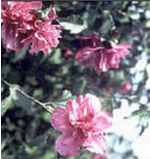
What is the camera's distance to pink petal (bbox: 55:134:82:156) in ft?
4.77

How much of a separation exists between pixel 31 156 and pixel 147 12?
74cm

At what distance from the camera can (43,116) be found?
294 centimetres

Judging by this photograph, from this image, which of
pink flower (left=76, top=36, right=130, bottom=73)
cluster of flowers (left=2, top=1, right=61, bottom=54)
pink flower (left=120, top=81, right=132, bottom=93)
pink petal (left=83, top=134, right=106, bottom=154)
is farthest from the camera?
pink flower (left=120, top=81, right=132, bottom=93)

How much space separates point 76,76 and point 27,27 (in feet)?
4.11

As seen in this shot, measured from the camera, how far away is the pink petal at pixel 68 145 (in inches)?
57.2

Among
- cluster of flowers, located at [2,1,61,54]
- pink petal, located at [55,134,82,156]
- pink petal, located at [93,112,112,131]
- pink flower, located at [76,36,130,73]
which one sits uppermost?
cluster of flowers, located at [2,1,61,54]

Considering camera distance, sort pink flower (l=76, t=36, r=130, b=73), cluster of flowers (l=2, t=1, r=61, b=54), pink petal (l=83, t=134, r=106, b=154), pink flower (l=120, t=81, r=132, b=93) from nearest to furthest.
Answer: pink petal (l=83, t=134, r=106, b=154) < cluster of flowers (l=2, t=1, r=61, b=54) < pink flower (l=76, t=36, r=130, b=73) < pink flower (l=120, t=81, r=132, b=93)

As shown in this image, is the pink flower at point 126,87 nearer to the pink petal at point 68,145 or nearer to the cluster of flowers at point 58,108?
the cluster of flowers at point 58,108

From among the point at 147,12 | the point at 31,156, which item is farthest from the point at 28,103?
the point at 31,156

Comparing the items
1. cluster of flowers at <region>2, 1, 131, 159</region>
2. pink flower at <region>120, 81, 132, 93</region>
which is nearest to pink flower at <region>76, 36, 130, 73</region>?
cluster of flowers at <region>2, 1, 131, 159</region>

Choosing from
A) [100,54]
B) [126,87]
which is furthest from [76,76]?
[100,54]

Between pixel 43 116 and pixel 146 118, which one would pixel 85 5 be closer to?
pixel 146 118

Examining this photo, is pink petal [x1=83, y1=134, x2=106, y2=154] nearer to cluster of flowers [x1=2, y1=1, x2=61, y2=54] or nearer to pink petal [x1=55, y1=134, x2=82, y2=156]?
pink petal [x1=55, y1=134, x2=82, y2=156]

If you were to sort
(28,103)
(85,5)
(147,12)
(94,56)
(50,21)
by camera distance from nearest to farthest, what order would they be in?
(50,21)
(28,103)
(94,56)
(85,5)
(147,12)
